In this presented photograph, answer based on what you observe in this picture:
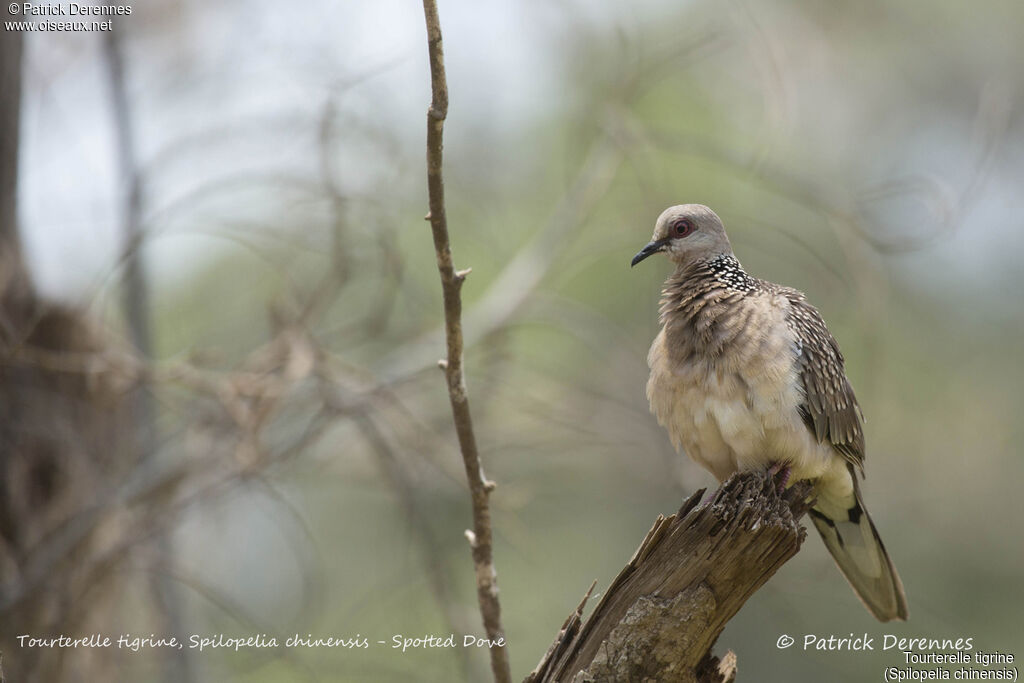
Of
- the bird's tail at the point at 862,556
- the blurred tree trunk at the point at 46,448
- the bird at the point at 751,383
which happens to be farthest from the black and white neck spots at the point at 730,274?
the blurred tree trunk at the point at 46,448

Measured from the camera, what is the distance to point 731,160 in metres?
3.98

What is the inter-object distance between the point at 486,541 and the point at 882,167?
7454mm

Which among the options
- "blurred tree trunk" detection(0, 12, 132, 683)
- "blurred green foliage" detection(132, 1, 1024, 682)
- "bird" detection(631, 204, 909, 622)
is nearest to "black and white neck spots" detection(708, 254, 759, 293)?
"bird" detection(631, 204, 909, 622)

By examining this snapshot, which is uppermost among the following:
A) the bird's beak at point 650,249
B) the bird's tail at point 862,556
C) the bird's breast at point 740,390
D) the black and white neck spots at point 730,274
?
the bird's beak at point 650,249

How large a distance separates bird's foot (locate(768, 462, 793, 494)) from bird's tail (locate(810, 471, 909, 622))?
0.58 meters

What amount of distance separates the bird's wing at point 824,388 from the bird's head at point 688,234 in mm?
389

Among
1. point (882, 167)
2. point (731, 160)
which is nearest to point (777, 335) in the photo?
point (731, 160)

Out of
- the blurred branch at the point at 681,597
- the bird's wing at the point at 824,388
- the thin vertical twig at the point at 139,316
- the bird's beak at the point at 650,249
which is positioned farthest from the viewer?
the thin vertical twig at the point at 139,316

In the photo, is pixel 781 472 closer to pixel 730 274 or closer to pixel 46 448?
pixel 730 274

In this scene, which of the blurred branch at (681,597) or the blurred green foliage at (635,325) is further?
the blurred green foliage at (635,325)

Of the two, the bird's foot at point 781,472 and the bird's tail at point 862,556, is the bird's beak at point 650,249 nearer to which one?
the bird's foot at point 781,472

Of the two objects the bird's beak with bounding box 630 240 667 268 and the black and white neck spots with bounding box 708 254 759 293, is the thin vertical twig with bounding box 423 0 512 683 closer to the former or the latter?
the bird's beak with bounding box 630 240 667 268

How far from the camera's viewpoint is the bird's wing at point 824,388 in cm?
337

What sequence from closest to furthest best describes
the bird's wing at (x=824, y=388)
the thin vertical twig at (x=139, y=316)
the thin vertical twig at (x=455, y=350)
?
the thin vertical twig at (x=455, y=350) → the bird's wing at (x=824, y=388) → the thin vertical twig at (x=139, y=316)
